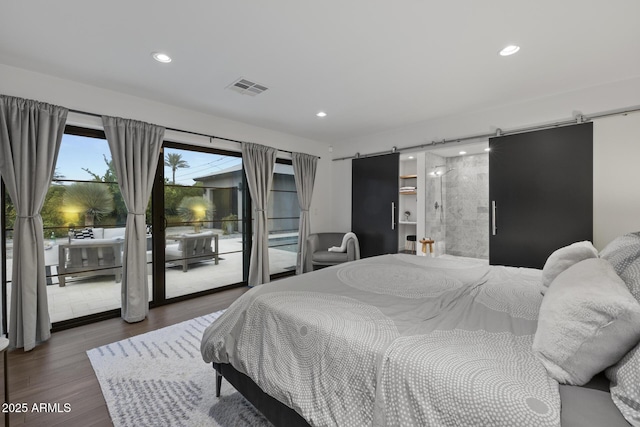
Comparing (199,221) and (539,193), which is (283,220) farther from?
(539,193)

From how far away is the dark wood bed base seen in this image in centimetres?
137

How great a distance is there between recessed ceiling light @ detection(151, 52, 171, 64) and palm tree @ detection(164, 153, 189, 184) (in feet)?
4.92

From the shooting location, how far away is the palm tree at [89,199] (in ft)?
10.1

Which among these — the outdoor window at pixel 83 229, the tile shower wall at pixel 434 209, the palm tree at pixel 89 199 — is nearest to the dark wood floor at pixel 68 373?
the outdoor window at pixel 83 229

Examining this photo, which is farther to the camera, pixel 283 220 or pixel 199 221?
pixel 283 220

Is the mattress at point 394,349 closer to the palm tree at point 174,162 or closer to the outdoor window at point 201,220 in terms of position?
the outdoor window at point 201,220

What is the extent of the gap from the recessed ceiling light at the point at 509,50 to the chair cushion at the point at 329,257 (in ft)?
10.8

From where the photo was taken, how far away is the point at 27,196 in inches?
102

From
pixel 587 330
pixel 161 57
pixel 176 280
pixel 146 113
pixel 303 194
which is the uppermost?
pixel 161 57

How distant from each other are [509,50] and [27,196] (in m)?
4.39

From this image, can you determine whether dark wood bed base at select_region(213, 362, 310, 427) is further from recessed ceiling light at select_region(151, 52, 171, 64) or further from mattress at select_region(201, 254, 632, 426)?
recessed ceiling light at select_region(151, 52, 171, 64)

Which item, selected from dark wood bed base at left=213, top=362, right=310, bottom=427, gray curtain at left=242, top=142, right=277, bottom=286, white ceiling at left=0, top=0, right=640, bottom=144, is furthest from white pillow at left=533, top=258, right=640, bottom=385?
gray curtain at left=242, top=142, right=277, bottom=286

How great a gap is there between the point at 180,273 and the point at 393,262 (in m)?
2.91

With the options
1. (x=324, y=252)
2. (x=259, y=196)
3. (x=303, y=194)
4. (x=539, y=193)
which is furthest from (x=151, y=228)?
(x=539, y=193)
